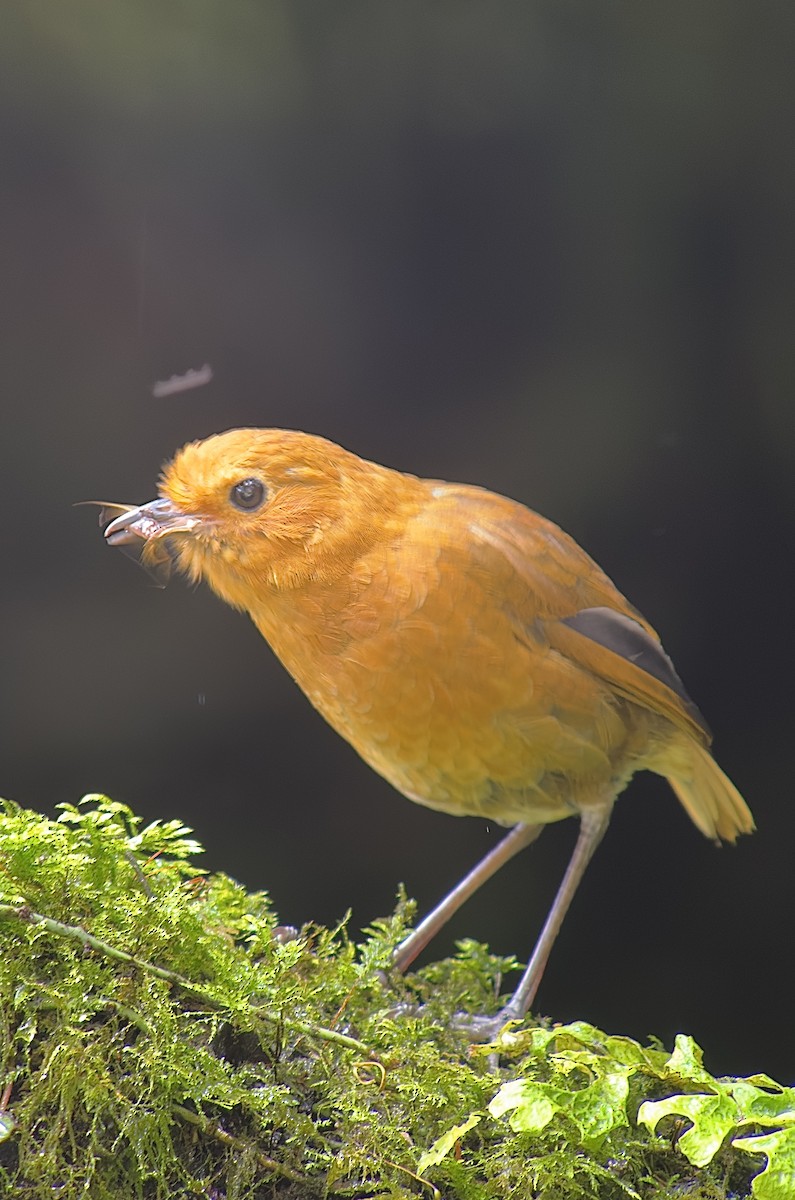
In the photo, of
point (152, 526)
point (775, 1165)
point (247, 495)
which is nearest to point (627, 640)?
point (247, 495)

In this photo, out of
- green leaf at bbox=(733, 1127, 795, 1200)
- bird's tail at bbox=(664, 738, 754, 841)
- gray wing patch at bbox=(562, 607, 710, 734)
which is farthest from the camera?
bird's tail at bbox=(664, 738, 754, 841)

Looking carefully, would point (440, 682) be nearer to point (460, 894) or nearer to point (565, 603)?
point (565, 603)

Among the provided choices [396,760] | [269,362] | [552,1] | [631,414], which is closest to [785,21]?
[552,1]

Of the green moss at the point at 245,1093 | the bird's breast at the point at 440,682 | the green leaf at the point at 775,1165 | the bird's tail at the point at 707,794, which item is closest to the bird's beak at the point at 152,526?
the bird's breast at the point at 440,682

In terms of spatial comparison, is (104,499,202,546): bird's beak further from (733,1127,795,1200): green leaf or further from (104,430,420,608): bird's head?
(733,1127,795,1200): green leaf

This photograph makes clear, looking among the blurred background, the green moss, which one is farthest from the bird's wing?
the green moss

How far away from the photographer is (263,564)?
1.41 metres

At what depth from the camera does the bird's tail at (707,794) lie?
1.67 metres

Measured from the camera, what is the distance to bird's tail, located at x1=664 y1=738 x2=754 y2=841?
1667 mm

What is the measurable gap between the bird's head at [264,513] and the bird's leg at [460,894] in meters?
0.56

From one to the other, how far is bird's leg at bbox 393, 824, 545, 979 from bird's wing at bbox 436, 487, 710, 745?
243 mm

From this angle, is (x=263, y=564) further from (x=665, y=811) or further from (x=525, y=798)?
(x=665, y=811)

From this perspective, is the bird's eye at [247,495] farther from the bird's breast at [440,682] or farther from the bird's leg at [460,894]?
the bird's leg at [460,894]

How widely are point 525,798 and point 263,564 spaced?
0.51m
